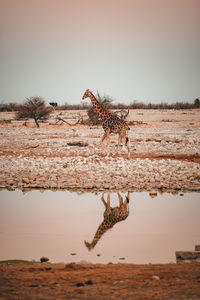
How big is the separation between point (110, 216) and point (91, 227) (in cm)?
96

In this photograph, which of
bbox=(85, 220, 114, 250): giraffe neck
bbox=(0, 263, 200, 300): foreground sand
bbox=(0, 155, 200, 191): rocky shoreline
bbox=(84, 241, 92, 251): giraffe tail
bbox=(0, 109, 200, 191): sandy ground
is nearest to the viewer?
bbox=(0, 263, 200, 300): foreground sand

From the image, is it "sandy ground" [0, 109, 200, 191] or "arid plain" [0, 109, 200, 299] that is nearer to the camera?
"arid plain" [0, 109, 200, 299]

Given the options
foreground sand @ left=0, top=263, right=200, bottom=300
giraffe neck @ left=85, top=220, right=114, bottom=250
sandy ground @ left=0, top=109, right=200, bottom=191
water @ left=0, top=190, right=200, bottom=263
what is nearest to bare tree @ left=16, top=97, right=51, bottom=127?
sandy ground @ left=0, top=109, right=200, bottom=191

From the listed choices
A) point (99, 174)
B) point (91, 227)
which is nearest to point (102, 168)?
point (99, 174)

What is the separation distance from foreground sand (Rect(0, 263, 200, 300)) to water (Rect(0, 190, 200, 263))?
73 cm

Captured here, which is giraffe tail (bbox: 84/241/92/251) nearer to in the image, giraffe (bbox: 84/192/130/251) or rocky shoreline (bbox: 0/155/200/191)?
giraffe (bbox: 84/192/130/251)

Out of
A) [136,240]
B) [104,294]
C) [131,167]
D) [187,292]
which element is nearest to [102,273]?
[104,294]

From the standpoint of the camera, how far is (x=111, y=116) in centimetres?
1570

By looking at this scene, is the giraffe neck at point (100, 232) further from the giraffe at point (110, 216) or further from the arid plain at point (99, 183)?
the arid plain at point (99, 183)

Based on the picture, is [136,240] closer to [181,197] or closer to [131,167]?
[181,197]

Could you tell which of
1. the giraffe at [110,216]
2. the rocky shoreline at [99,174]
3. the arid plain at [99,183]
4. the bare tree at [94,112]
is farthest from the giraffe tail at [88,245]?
the bare tree at [94,112]

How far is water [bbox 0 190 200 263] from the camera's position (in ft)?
19.3

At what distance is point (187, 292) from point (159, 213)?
15.2ft

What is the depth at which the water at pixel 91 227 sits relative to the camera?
5.88 metres
